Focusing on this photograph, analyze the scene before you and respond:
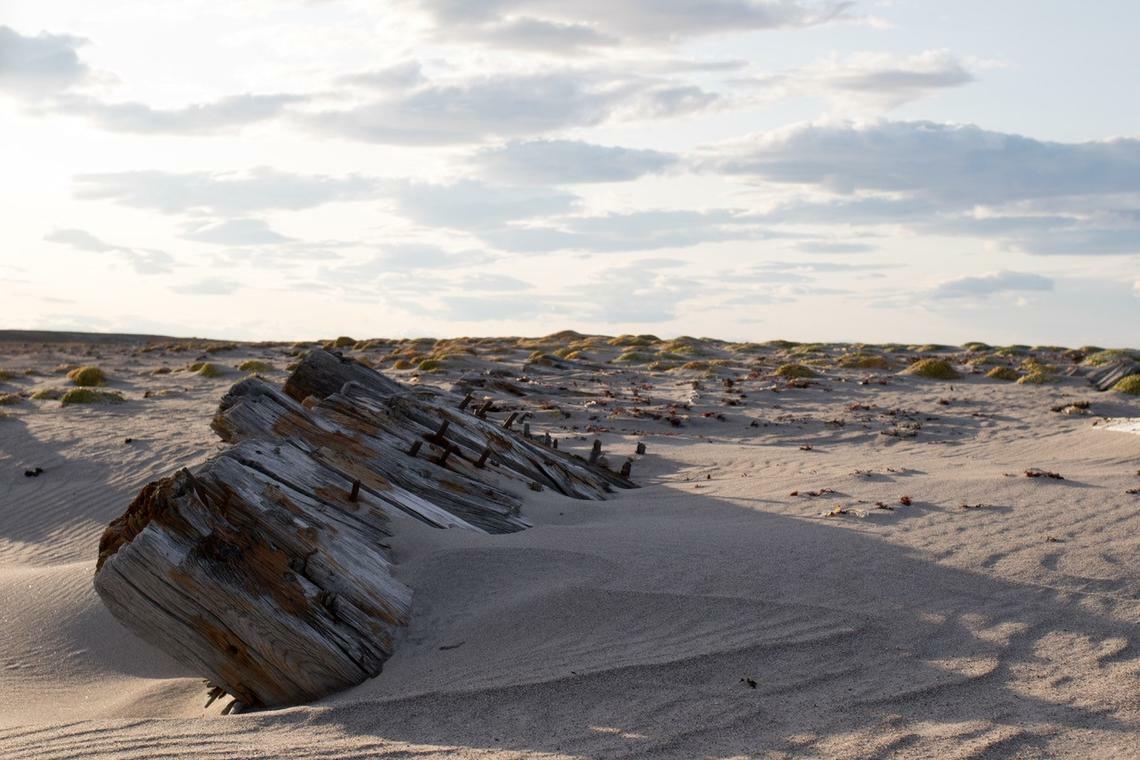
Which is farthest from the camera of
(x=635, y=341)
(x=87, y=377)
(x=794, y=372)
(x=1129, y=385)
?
(x=635, y=341)

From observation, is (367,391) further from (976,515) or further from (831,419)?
(831,419)

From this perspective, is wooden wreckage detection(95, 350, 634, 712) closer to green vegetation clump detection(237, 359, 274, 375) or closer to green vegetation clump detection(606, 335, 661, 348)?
green vegetation clump detection(237, 359, 274, 375)

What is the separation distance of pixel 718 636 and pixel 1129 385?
17.0 metres

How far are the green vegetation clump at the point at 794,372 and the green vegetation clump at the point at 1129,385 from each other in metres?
6.26

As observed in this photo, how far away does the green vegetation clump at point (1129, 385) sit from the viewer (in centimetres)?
1994

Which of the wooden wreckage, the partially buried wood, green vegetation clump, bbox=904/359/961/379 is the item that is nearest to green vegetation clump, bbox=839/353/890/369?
green vegetation clump, bbox=904/359/961/379

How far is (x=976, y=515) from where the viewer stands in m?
9.31

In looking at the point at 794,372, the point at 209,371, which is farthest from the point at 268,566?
the point at 209,371

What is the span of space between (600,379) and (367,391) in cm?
1400

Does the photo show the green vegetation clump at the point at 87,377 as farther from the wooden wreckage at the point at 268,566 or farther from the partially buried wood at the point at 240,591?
the partially buried wood at the point at 240,591

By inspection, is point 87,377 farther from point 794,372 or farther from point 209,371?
point 794,372

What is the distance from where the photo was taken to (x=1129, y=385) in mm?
20125

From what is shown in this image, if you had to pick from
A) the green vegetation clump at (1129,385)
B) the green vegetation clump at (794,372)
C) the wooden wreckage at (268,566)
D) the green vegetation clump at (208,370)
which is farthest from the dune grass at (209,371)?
the green vegetation clump at (1129,385)

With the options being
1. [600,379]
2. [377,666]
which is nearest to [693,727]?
[377,666]
